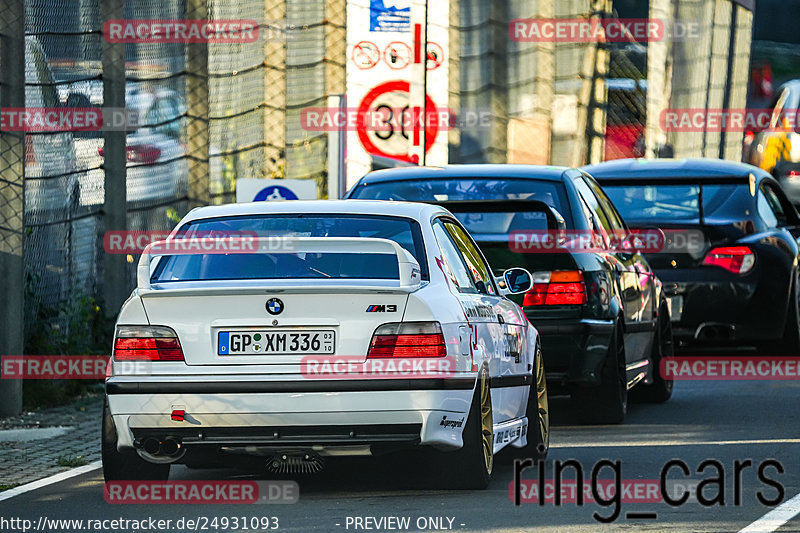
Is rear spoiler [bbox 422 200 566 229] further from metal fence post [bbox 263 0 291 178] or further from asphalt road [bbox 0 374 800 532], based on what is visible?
metal fence post [bbox 263 0 291 178]

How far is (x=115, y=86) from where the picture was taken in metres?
15.1

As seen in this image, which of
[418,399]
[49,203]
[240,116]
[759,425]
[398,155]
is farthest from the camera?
[240,116]

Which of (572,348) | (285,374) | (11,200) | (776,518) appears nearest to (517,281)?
(572,348)

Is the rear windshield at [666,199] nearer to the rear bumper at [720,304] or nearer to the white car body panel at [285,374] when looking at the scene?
the rear bumper at [720,304]

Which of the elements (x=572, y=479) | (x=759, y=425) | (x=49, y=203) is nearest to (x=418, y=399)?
(x=572, y=479)

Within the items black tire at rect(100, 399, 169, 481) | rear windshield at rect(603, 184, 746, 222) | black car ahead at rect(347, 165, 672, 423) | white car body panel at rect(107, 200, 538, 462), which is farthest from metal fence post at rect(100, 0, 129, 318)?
white car body panel at rect(107, 200, 538, 462)

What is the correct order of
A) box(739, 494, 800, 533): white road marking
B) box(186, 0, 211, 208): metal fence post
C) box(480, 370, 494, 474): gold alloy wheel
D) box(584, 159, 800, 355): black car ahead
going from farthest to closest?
1. box(186, 0, 211, 208): metal fence post
2. box(584, 159, 800, 355): black car ahead
3. box(480, 370, 494, 474): gold alloy wheel
4. box(739, 494, 800, 533): white road marking

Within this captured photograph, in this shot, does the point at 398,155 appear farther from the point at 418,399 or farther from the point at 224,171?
the point at 418,399

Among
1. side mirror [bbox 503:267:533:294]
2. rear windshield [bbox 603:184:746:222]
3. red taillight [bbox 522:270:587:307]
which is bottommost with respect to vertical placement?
red taillight [bbox 522:270:587:307]

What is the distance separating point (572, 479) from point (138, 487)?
6.61ft

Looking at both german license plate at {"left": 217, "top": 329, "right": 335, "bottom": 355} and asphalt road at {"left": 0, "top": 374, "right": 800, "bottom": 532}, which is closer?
asphalt road at {"left": 0, "top": 374, "right": 800, "bottom": 532}

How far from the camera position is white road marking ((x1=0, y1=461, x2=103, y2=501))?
8633 mm

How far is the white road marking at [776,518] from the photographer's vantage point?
281 inches

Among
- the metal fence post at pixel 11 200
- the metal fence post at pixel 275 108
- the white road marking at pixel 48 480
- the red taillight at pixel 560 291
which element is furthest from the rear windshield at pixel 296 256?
the metal fence post at pixel 275 108
